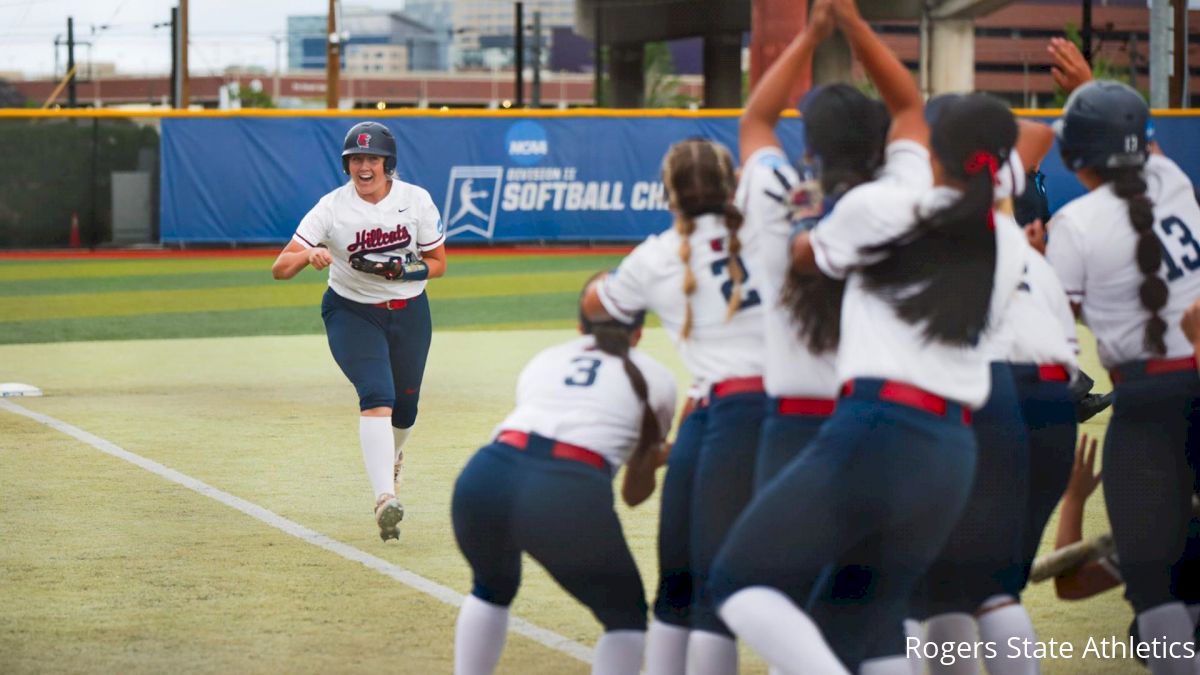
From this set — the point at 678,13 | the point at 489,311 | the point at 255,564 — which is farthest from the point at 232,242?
the point at 678,13

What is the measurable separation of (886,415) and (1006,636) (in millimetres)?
1260

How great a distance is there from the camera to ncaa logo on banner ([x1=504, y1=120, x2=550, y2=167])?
30.5 meters

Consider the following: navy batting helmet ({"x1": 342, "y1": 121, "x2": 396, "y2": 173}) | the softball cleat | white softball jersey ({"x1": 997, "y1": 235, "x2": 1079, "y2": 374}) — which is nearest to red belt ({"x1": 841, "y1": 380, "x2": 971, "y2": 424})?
white softball jersey ({"x1": 997, "y1": 235, "x2": 1079, "y2": 374})

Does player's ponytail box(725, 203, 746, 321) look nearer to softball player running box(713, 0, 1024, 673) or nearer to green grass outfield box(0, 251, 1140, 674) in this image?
softball player running box(713, 0, 1024, 673)

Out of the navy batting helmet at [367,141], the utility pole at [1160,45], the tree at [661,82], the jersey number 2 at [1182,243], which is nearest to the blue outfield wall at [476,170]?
the utility pole at [1160,45]

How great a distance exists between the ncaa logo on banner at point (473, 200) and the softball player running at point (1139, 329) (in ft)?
82.4

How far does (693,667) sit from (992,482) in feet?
3.57

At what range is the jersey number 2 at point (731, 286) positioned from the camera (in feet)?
16.0

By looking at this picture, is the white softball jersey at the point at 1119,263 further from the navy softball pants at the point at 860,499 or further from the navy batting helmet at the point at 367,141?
the navy batting helmet at the point at 367,141

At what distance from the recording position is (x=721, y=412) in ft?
15.9

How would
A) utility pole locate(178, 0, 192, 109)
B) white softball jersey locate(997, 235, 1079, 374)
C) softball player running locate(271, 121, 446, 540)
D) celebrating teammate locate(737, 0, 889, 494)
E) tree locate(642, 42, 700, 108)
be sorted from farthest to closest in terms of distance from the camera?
tree locate(642, 42, 700, 108) → utility pole locate(178, 0, 192, 109) → softball player running locate(271, 121, 446, 540) → white softball jersey locate(997, 235, 1079, 374) → celebrating teammate locate(737, 0, 889, 494)

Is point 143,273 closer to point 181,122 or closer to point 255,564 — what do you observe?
point 181,122

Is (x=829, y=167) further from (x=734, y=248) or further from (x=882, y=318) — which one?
(x=882, y=318)

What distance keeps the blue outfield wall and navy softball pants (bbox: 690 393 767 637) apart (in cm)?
2483
